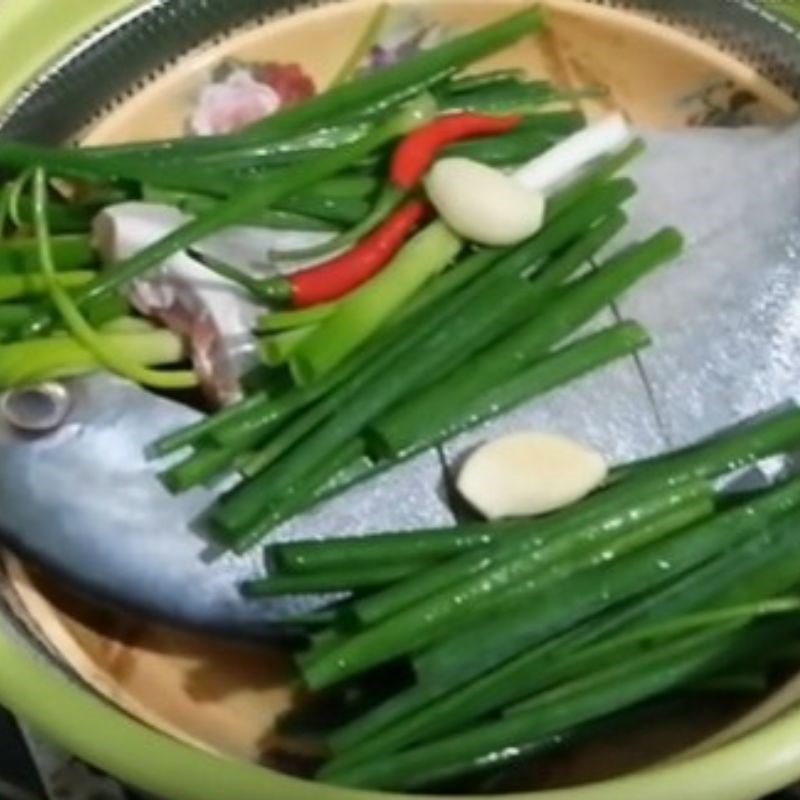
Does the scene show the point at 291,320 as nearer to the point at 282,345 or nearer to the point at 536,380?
the point at 282,345

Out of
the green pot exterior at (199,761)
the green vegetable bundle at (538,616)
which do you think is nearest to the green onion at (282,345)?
the green vegetable bundle at (538,616)

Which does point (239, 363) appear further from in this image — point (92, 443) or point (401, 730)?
point (401, 730)

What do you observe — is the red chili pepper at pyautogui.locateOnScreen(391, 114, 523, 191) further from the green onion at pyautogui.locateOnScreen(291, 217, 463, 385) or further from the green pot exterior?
the green pot exterior

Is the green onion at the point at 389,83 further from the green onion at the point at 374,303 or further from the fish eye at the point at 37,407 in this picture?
the fish eye at the point at 37,407

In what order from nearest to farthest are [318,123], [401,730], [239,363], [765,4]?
[401,730] → [239,363] → [318,123] → [765,4]

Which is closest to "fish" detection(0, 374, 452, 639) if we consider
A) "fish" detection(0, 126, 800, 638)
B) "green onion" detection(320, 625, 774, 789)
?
"fish" detection(0, 126, 800, 638)

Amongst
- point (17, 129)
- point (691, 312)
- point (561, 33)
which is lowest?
point (691, 312)

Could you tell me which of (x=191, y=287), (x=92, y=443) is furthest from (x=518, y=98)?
(x=92, y=443)
